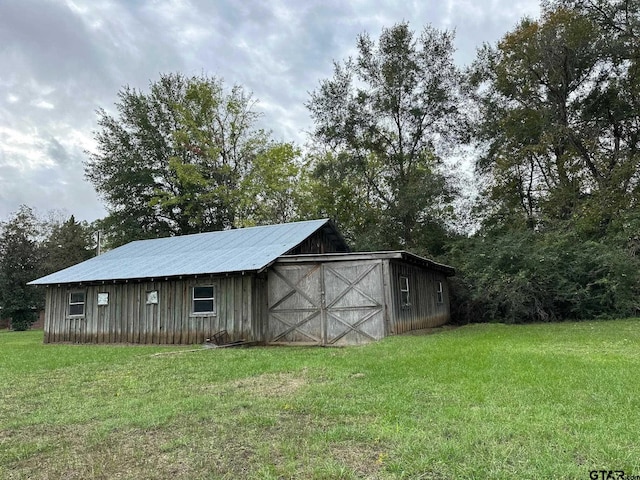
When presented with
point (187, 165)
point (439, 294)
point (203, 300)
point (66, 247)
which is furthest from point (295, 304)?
point (66, 247)

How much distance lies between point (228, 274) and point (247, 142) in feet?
76.1

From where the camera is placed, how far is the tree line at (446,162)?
67.7ft

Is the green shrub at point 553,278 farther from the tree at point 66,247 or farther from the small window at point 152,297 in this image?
the tree at point 66,247

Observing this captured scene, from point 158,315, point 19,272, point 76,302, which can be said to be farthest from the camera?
point 19,272

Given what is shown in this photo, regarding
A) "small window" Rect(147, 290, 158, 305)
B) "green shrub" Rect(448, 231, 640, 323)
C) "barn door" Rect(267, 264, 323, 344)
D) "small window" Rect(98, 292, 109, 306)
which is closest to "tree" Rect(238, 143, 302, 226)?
"small window" Rect(98, 292, 109, 306)

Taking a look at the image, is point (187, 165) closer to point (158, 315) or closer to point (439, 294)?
point (158, 315)

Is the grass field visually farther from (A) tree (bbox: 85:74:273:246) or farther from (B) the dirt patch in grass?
(A) tree (bbox: 85:74:273:246)

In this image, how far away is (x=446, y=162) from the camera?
3020cm

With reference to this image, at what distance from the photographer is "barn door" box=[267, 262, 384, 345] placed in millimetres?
14109

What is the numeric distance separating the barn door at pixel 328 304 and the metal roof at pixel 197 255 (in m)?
1.30

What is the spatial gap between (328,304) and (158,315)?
6.13 meters

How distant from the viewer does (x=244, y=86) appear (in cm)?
3697

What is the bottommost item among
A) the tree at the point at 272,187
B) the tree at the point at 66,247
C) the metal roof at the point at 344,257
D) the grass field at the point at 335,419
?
the grass field at the point at 335,419

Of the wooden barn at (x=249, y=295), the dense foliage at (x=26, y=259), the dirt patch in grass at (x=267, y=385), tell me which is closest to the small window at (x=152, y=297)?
the wooden barn at (x=249, y=295)
